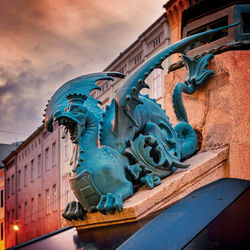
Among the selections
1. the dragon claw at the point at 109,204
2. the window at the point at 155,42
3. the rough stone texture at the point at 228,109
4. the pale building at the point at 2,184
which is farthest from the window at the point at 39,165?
the dragon claw at the point at 109,204

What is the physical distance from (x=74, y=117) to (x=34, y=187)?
29.2 m

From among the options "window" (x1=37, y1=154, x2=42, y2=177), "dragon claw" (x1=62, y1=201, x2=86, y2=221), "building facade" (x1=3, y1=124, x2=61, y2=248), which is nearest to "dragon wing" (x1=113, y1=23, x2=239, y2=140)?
"dragon claw" (x1=62, y1=201, x2=86, y2=221)

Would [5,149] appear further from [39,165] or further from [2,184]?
[39,165]

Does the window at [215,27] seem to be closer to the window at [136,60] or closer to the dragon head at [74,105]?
the dragon head at [74,105]

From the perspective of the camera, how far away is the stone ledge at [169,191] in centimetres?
323

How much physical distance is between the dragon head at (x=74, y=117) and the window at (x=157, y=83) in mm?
14721

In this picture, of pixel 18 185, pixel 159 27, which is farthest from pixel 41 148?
pixel 159 27

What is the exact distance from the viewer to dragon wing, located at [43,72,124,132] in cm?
365

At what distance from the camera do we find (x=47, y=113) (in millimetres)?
3748

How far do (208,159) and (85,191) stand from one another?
941mm

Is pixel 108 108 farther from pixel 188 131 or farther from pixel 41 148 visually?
pixel 41 148

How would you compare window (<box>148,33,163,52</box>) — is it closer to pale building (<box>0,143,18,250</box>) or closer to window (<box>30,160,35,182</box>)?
window (<box>30,160,35,182</box>)

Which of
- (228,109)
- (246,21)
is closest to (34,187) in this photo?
(246,21)

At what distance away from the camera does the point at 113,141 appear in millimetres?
3520
